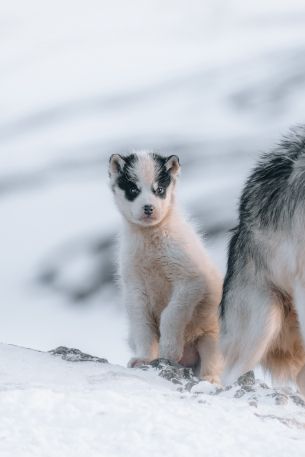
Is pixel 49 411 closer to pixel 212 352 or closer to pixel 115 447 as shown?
pixel 115 447

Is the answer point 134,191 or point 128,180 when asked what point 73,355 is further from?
point 128,180

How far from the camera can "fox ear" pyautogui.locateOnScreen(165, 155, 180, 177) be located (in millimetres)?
9133

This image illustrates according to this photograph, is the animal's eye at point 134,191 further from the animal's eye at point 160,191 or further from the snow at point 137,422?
the snow at point 137,422

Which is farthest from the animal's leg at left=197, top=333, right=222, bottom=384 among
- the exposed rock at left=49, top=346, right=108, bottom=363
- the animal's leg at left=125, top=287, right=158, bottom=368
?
the exposed rock at left=49, top=346, right=108, bottom=363

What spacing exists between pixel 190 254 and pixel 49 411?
3.72 m

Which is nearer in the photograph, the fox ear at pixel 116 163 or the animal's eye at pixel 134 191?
the animal's eye at pixel 134 191

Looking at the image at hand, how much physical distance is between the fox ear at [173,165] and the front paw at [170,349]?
55.0 inches

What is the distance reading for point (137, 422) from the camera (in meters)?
5.16

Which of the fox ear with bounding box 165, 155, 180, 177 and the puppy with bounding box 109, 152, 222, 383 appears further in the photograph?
the fox ear with bounding box 165, 155, 180, 177

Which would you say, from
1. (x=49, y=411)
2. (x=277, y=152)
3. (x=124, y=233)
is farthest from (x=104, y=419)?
(x=124, y=233)

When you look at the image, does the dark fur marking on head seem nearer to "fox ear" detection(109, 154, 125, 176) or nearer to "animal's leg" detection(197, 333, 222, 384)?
"fox ear" detection(109, 154, 125, 176)

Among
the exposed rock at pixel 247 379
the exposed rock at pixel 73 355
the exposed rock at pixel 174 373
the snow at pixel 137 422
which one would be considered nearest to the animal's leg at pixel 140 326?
the exposed rock at pixel 73 355

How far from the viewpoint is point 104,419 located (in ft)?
17.0

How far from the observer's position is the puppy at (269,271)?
709 centimetres
